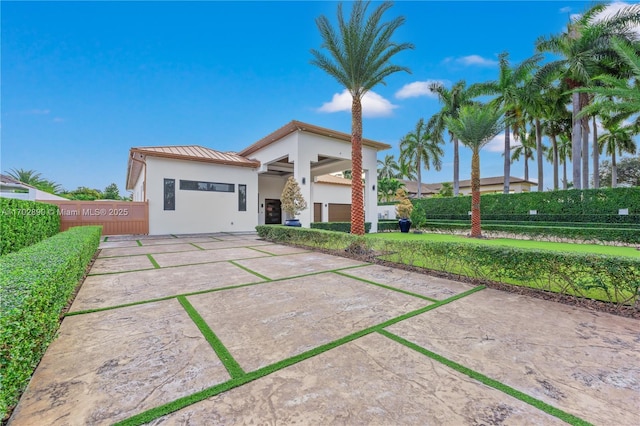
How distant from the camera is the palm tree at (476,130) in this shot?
13.2 metres

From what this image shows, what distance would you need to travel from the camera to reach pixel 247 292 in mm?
4477

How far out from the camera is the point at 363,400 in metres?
1.91

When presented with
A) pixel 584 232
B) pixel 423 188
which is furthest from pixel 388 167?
pixel 584 232

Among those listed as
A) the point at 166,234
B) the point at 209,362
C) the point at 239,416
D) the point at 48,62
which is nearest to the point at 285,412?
the point at 239,416

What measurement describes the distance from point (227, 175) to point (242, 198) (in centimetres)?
163

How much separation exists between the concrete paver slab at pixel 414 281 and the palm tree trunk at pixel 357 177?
125 inches

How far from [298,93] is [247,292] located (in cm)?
1619

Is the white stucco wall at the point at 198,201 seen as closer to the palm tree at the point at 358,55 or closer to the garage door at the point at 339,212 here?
the garage door at the point at 339,212

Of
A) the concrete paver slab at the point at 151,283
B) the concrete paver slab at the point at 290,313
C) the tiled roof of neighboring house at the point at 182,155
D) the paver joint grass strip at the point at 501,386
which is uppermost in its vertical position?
the tiled roof of neighboring house at the point at 182,155

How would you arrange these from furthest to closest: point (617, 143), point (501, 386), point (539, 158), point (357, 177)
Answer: point (617, 143) → point (539, 158) → point (357, 177) → point (501, 386)

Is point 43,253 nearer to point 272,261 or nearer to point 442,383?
point 272,261

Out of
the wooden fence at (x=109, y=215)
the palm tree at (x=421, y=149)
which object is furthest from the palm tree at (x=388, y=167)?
the wooden fence at (x=109, y=215)

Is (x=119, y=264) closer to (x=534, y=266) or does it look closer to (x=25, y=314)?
(x=25, y=314)

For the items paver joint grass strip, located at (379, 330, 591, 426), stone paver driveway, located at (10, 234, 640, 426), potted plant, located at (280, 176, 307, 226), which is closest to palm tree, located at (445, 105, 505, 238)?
potted plant, located at (280, 176, 307, 226)
